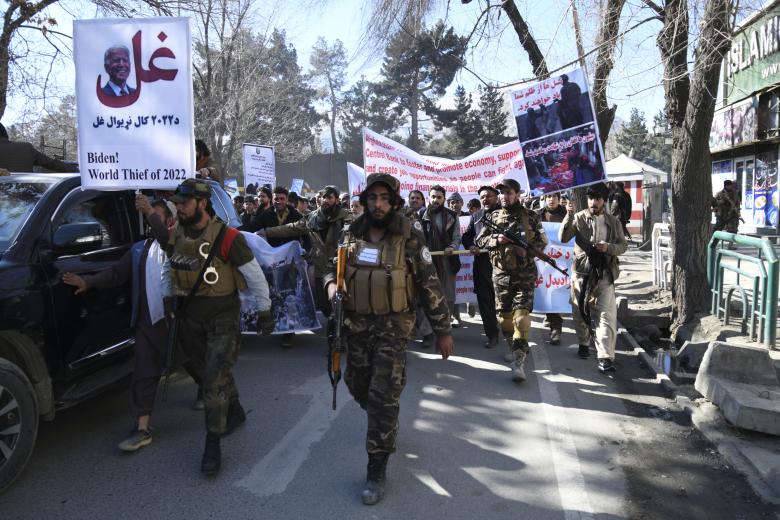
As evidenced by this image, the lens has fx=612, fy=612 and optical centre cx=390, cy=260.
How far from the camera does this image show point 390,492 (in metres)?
3.54

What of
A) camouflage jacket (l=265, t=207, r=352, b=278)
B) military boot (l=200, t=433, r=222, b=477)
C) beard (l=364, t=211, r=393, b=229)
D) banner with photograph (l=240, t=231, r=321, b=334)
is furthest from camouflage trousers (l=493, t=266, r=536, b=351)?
military boot (l=200, t=433, r=222, b=477)

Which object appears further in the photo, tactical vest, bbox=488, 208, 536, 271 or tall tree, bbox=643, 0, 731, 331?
tall tree, bbox=643, 0, 731, 331

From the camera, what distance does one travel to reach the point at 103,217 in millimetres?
4566

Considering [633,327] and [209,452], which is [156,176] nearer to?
[209,452]

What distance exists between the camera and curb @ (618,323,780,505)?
11.9 feet

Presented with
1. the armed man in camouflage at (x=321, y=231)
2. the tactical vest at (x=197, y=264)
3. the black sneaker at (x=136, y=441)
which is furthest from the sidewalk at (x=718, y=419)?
the black sneaker at (x=136, y=441)

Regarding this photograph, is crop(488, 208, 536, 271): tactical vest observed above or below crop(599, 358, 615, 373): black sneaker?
above

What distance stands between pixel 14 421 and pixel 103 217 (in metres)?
1.69

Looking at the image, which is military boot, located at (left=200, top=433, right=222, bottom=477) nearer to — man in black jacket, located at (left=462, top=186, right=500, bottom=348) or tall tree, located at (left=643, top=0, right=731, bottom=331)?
man in black jacket, located at (left=462, top=186, right=500, bottom=348)

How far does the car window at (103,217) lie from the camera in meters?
4.29

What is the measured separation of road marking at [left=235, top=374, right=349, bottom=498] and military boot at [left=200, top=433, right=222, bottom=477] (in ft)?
0.59

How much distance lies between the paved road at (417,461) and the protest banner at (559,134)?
2706mm

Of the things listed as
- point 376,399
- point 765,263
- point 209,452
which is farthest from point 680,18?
point 209,452

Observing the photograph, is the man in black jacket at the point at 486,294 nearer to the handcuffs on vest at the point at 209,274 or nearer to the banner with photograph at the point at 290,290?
the banner with photograph at the point at 290,290
